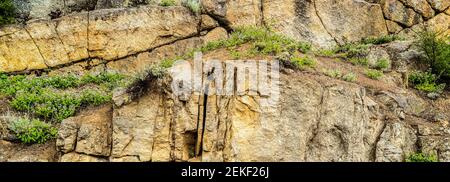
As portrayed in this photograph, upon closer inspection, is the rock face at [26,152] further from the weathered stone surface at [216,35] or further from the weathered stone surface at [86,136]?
the weathered stone surface at [216,35]

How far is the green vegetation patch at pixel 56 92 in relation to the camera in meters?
13.7

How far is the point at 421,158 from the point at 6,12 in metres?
12.9

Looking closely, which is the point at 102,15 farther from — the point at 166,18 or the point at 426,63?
the point at 426,63

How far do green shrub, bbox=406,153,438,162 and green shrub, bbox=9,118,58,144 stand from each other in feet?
27.6

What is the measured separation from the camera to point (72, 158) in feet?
39.1

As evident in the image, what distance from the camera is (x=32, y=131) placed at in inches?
502

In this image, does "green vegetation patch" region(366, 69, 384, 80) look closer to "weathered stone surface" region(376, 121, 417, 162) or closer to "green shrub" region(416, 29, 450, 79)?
"green shrub" region(416, 29, 450, 79)

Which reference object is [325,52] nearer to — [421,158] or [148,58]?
[421,158]

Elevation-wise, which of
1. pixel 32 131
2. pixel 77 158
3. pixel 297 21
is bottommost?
pixel 77 158

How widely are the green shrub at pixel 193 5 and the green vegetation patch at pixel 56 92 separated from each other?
3367 mm

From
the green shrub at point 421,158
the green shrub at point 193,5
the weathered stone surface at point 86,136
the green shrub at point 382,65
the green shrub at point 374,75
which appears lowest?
the green shrub at point 421,158

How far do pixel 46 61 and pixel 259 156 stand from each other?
874cm

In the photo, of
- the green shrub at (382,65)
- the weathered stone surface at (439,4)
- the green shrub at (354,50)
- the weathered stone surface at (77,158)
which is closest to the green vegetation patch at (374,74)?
the green shrub at (382,65)

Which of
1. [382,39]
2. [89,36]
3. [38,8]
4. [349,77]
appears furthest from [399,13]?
[38,8]
